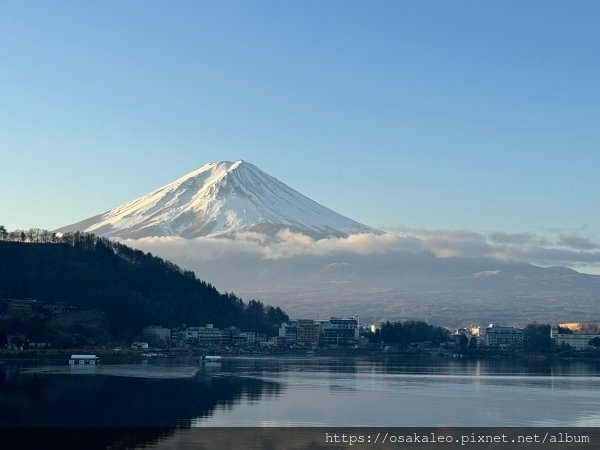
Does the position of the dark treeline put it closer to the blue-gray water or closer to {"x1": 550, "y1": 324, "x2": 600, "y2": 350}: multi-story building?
{"x1": 550, "y1": 324, "x2": 600, "y2": 350}: multi-story building

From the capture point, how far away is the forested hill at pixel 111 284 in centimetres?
9556

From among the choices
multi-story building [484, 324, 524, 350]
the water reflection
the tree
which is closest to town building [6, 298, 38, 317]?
the water reflection

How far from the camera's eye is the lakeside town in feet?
265

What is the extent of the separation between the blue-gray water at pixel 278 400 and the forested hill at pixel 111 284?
136ft

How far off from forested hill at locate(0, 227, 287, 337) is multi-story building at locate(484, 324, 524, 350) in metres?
26.0

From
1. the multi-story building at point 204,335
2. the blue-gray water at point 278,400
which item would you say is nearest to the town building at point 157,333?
the multi-story building at point 204,335

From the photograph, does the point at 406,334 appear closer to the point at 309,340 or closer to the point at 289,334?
the point at 309,340

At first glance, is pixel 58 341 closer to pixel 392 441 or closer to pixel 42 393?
pixel 42 393

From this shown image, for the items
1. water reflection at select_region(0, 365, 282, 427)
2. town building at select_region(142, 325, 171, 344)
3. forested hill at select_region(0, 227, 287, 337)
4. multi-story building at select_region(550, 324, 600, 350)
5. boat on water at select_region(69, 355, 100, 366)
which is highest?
forested hill at select_region(0, 227, 287, 337)

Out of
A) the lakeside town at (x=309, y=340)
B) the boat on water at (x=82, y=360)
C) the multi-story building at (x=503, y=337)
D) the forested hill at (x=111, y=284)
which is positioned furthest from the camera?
the multi-story building at (x=503, y=337)

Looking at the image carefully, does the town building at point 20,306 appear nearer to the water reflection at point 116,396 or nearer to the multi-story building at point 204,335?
the multi-story building at point 204,335

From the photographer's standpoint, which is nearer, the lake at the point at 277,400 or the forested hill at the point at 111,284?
the lake at the point at 277,400

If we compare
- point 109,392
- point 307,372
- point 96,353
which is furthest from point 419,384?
point 96,353

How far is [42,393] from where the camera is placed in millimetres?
37531
